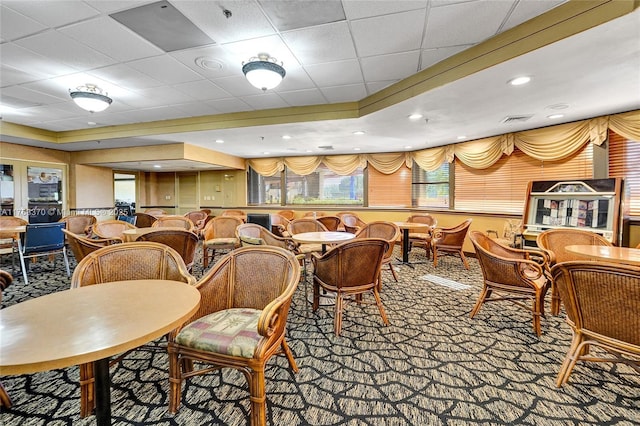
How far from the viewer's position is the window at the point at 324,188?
755cm

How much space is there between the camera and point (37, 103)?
13.6ft

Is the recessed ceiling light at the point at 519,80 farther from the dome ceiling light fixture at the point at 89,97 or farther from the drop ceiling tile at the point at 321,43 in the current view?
the dome ceiling light fixture at the point at 89,97

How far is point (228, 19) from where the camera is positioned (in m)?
2.20

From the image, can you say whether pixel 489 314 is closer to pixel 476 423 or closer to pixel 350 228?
pixel 476 423

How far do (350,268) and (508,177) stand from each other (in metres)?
4.49

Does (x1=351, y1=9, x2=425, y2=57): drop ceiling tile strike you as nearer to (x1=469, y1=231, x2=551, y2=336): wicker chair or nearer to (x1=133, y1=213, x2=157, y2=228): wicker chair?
(x1=469, y1=231, x2=551, y2=336): wicker chair

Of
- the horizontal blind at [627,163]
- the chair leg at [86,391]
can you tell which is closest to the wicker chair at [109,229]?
the chair leg at [86,391]

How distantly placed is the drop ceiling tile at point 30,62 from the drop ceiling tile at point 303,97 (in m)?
2.39

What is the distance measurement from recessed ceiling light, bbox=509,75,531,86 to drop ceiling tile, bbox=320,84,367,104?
1.59m

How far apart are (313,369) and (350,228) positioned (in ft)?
14.0

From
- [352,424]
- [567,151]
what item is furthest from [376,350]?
[567,151]

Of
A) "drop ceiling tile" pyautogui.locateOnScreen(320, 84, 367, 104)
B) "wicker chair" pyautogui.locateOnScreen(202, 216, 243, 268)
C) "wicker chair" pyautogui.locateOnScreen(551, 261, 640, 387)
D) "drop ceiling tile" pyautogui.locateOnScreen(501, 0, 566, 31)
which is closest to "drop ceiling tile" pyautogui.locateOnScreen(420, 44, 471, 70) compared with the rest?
"drop ceiling tile" pyautogui.locateOnScreen(501, 0, 566, 31)

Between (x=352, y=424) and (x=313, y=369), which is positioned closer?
Answer: (x=352, y=424)

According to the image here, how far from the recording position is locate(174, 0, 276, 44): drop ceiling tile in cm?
204
